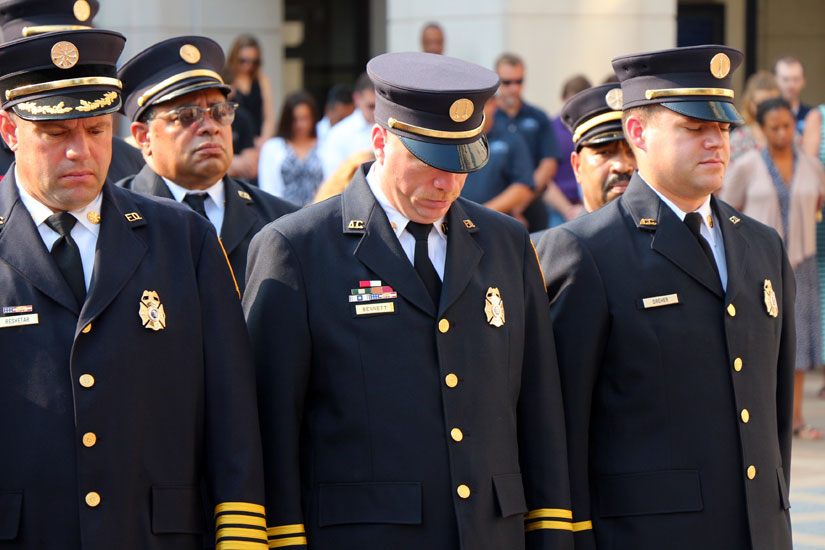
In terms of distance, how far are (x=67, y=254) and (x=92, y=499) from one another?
1.98ft

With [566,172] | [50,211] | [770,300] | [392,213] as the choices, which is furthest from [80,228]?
[566,172]

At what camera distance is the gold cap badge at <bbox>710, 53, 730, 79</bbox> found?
13.5 feet

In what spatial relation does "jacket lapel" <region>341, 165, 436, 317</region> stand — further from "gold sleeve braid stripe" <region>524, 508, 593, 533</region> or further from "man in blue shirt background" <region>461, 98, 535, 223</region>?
"man in blue shirt background" <region>461, 98, 535, 223</region>

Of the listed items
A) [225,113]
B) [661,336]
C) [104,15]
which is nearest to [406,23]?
[104,15]

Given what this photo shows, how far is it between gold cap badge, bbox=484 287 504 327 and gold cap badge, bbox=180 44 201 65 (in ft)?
6.28

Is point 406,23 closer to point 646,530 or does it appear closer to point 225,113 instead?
point 225,113

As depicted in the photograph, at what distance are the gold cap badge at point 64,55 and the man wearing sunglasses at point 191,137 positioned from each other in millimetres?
1509

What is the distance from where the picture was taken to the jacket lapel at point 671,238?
4.09 metres

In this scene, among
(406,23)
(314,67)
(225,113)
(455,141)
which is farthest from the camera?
(314,67)

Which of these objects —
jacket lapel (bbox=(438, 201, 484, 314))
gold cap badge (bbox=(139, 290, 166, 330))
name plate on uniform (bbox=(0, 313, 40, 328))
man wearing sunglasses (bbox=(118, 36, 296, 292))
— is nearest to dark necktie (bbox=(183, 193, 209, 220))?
man wearing sunglasses (bbox=(118, 36, 296, 292))

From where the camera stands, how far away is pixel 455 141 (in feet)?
12.2

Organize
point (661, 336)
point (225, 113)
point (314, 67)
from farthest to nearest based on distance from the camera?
point (314, 67) < point (225, 113) < point (661, 336)

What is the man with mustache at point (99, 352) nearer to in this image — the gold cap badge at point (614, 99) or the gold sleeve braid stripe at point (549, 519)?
the gold sleeve braid stripe at point (549, 519)

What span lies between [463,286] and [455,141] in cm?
38
